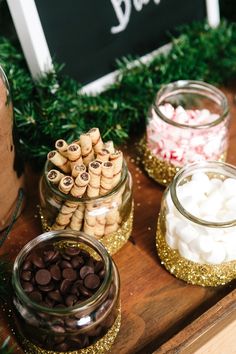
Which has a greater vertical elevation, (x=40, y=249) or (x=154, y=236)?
(x=40, y=249)

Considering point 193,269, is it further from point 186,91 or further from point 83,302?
point 186,91

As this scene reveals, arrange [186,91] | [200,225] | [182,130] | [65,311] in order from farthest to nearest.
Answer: [186,91]
[182,130]
[200,225]
[65,311]

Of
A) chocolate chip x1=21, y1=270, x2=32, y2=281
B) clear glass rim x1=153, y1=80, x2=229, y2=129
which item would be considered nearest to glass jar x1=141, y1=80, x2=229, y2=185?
clear glass rim x1=153, y1=80, x2=229, y2=129

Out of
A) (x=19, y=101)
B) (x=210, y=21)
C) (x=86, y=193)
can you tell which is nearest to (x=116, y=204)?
(x=86, y=193)

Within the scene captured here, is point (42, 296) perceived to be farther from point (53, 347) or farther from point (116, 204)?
point (116, 204)

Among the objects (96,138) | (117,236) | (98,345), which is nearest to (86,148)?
(96,138)

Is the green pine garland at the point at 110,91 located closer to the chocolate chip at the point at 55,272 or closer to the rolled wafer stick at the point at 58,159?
the rolled wafer stick at the point at 58,159
